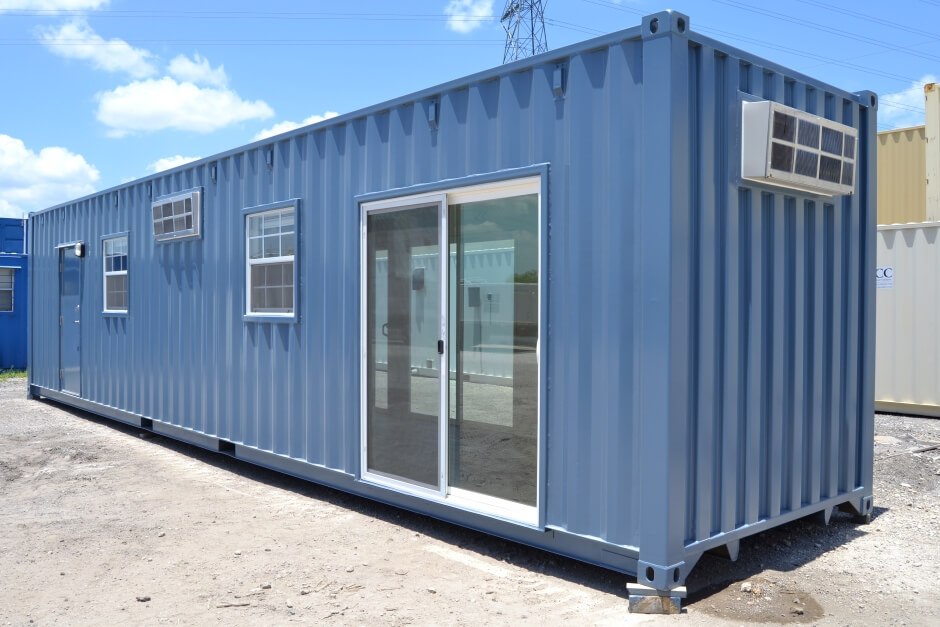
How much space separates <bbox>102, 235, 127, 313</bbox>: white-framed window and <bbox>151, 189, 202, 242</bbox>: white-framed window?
109 centimetres

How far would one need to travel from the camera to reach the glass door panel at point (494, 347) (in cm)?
461

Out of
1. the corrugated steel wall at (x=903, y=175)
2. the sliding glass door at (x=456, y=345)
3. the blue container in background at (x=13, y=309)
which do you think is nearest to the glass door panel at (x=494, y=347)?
the sliding glass door at (x=456, y=345)

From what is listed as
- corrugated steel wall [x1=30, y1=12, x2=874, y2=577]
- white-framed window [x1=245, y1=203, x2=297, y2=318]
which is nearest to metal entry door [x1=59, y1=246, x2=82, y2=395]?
white-framed window [x1=245, y1=203, x2=297, y2=318]

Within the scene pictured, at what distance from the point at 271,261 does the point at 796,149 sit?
4196mm

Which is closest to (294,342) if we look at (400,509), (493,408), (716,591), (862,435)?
(400,509)

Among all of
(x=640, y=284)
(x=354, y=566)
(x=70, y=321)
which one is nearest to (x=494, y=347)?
(x=640, y=284)

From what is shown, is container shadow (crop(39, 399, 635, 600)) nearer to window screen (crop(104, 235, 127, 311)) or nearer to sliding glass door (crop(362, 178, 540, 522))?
sliding glass door (crop(362, 178, 540, 522))

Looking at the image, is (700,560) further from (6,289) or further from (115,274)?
(6,289)

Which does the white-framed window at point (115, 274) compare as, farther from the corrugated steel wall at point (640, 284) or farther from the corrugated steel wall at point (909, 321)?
the corrugated steel wall at point (909, 321)

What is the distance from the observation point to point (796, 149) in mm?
4461

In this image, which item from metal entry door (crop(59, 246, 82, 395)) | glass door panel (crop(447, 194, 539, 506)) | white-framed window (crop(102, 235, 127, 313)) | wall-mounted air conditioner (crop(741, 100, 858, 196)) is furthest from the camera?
metal entry door (crop(59, 246, 82, 395))

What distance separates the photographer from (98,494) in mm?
6371

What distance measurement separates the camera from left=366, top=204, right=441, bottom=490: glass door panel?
517 cm

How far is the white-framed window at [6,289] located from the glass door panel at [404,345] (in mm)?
14894
